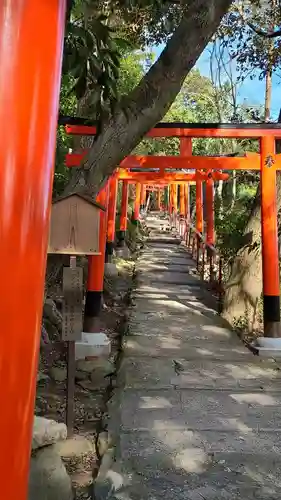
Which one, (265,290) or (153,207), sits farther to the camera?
(153,207)

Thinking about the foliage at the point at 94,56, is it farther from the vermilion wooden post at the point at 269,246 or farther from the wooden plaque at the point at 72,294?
the vermilion wooden post at the point at 269,246

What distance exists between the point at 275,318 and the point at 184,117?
1885 cm

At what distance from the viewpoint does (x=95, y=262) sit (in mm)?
6594

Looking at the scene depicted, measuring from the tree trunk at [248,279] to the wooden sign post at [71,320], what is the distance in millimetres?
4248

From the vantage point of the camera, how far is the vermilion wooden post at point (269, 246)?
6.39 meters

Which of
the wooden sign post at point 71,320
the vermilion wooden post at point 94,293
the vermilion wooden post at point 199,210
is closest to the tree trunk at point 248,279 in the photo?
the vermilion wooden post at point 94,293

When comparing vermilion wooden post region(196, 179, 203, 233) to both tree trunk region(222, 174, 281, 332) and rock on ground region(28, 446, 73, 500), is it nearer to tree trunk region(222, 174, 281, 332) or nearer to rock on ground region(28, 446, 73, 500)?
tree trunk region(222, 174, 281, 332)

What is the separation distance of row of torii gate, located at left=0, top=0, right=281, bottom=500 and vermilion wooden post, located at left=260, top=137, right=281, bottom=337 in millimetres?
5716

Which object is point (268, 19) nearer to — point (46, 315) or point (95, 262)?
point (95, 262)

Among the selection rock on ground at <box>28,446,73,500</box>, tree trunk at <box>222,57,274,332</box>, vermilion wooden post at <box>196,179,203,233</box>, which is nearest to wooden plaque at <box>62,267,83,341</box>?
rock on ground at <box>28,446,73,500</box>

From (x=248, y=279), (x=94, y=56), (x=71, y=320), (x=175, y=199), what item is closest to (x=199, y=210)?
(x=248, y=279)

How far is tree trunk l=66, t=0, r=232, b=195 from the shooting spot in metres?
3.39

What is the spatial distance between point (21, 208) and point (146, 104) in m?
2.65

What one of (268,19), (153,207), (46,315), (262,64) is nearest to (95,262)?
(46,315)
